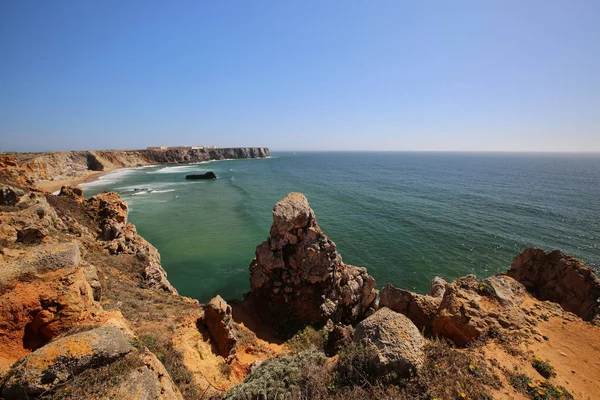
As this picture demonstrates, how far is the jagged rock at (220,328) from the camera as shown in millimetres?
12617

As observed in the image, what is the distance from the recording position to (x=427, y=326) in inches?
562

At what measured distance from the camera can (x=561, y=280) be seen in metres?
16.1

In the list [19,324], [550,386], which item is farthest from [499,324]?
[19,324]

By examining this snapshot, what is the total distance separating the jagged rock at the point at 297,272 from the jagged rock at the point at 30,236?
12216 mm

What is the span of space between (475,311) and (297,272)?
10714mm

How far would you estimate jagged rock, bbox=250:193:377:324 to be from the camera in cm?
1798

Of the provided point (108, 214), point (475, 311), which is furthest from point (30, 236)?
point (475, 311)

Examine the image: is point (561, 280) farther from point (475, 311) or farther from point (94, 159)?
point (94, 159)

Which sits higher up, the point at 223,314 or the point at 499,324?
the point at 499,324

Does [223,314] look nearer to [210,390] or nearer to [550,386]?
[210,390]

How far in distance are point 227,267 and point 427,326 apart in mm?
19865

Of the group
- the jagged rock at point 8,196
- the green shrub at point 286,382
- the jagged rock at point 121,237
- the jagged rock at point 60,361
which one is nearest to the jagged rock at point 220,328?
the green shrub at point 286,382

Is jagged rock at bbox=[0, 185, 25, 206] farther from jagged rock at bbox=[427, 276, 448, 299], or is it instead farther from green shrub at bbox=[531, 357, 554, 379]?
green shrub at bbox=[531, 357, 554, 379]

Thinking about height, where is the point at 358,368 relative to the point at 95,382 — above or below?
below
